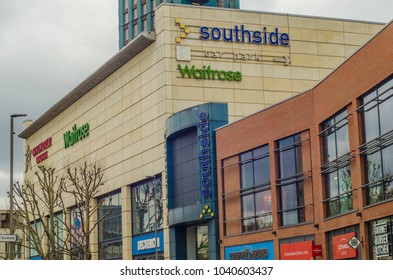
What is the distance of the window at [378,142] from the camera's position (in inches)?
1465

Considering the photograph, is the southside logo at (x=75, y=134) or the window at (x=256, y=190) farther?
the southside logo at (x=75, y=134)

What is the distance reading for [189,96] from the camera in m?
68.6

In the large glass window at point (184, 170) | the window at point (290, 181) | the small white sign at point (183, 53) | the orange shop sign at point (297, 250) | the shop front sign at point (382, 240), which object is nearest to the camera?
the shop front sign at point (382, 240)

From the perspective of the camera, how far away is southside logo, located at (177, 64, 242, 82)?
68562 millimetres

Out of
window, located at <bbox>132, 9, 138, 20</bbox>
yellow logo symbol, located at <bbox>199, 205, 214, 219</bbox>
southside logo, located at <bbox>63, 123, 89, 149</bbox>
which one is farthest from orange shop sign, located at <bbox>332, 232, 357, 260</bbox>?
window, located at <bbox>132, 9, 138, 20</bbox>

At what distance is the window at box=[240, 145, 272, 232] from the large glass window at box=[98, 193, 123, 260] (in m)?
25.1

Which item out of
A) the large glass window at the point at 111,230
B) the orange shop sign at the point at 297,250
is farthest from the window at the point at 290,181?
the large glass window at the point at 111,230

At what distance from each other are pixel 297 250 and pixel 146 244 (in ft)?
85.2

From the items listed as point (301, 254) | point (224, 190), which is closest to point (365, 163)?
point (301, 254)

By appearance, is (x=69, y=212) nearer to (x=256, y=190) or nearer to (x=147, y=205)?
(x=147, y=205)

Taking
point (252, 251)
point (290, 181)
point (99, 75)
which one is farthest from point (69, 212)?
point (290, 181)

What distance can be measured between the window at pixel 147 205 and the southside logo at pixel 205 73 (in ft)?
28.0

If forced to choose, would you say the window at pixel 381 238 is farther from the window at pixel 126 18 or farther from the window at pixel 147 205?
the window at pixel 126 18
